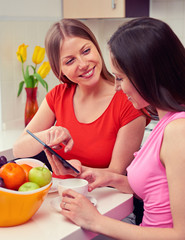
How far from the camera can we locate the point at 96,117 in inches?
65.9

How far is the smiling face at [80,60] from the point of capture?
161cm

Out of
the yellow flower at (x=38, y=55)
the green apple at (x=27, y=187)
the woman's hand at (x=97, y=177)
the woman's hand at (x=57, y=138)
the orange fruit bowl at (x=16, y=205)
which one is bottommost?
the woman's hand at (x=97, y=177)

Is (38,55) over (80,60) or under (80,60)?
under

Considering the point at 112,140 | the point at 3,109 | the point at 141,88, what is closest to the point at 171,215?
the point at 141,88

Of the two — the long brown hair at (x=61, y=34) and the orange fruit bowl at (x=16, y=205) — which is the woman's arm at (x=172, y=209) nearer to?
the orange fruit bowl at (x=16, y=205)

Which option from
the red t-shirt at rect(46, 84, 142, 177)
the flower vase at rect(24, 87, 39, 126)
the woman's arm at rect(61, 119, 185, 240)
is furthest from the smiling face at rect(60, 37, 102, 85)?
the flower vase at rect(24, 87, 39, 126)

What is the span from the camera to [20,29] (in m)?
2.75

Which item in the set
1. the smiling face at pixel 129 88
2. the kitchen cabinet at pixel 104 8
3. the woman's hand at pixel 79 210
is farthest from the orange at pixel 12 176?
the kitchen cabinet at pixel 104 8

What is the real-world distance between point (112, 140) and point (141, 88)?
556mm

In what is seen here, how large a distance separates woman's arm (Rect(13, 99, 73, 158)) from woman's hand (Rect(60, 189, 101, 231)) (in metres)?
0.26

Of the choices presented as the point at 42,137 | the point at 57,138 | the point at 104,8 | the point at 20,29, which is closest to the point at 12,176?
the point at 57,138

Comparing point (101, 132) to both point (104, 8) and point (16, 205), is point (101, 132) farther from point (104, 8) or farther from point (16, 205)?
point (104, 8)

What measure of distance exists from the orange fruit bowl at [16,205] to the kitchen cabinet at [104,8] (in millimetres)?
1884

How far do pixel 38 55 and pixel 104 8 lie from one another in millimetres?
581
